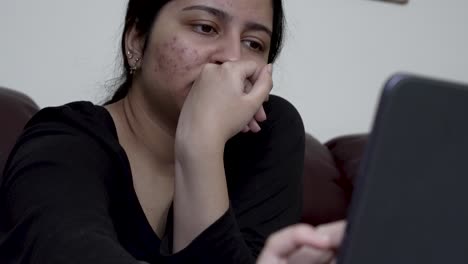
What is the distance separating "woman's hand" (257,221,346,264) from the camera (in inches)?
13.9

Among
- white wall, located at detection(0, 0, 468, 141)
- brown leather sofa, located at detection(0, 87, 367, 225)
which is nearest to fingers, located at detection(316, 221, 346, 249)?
brown leather sofa, located at detection(0, 87, 367, 225)

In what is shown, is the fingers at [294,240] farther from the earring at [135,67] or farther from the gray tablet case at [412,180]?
the earring at [135,67]

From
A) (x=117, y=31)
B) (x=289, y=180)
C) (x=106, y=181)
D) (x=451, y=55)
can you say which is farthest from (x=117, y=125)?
(x=451, y=55)

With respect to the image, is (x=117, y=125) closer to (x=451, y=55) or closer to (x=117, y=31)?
(x=117, y=31)

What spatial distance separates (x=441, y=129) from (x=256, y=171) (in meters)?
0.71

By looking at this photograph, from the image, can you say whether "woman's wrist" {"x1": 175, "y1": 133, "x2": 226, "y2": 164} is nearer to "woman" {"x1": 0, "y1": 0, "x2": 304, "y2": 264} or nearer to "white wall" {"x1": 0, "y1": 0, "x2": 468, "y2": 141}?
"woman" {"x1": 0, "y1": 0, "x2": 304, "y2": 264}

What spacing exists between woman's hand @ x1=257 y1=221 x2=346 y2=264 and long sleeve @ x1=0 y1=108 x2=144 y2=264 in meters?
0.15

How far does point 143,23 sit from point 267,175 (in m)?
0.32

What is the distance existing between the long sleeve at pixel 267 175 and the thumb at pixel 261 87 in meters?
0.17

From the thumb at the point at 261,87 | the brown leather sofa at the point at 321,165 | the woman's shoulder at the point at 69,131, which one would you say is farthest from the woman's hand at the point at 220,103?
the brown leather sofa at the point at 321,165

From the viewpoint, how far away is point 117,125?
35.6 inches

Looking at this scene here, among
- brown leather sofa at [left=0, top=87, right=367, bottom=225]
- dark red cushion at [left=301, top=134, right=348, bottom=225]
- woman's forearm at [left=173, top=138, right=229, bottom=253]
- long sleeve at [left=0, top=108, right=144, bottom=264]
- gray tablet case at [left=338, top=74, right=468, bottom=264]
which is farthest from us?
dark red cushion at [left=301, top=134, right=348, bottom=225]

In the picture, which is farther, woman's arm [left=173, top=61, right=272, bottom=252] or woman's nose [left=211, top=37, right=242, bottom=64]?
woman's nose [left=211, top=37, right=242, bottom=64]

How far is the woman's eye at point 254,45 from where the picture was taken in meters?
0.90
